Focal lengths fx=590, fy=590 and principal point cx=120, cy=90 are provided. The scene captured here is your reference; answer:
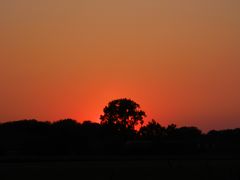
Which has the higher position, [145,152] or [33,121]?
[33,121]

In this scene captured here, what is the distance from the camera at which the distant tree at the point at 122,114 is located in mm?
140250

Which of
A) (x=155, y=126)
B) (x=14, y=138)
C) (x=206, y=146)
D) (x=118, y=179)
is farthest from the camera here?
(x=155, y=126)

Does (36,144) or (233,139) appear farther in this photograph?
(233,139)

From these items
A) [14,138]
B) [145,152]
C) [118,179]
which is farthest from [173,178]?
[14,138]

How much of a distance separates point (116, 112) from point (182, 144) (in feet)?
189

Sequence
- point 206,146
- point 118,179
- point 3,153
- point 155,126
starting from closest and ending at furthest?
point 118,179, point 3,153, point 206,146, point 155,126

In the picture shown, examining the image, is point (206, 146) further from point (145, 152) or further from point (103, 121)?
point (103, 121)

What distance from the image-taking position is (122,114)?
14350 cm

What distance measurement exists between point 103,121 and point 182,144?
5705 cm

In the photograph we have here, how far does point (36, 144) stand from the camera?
3369 inches

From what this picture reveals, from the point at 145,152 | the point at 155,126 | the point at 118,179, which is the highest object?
the point at 155,126

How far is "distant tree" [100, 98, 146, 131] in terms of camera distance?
140250mm

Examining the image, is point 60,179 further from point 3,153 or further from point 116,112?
point 116,112

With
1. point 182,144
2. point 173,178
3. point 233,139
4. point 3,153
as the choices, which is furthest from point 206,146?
point 173,178
